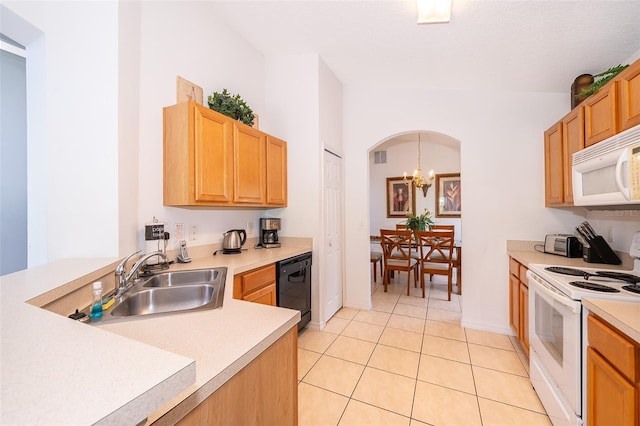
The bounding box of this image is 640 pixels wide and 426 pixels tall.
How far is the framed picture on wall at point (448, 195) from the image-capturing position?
5.43 metres

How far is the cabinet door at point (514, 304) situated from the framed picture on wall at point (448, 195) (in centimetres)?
301

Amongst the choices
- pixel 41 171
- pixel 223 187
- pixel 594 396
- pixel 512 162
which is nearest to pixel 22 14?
pixel 41 171

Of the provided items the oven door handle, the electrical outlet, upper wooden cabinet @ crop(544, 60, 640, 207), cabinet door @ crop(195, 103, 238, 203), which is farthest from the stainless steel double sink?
upper wooden cabinet @ crop(544, 60, 640, 207)

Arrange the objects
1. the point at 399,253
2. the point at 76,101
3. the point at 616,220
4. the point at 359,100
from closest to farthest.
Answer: the point at 76,101 < the point at 616,220 < the point at 359,100 < the point at 399,253

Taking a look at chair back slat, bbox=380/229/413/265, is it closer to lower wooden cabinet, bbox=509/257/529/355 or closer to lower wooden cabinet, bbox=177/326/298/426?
lower wooden cabinet, bbox=509/257/529/355

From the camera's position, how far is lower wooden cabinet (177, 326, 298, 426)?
68 cm

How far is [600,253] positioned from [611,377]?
140 centimetres

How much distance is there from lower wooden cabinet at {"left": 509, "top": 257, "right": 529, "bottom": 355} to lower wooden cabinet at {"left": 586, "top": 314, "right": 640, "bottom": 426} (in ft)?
3.28

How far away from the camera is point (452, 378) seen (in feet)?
6.54

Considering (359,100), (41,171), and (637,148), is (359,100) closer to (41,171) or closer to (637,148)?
(637,148)

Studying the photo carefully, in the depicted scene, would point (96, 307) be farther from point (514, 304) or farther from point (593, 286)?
point (514, 304)

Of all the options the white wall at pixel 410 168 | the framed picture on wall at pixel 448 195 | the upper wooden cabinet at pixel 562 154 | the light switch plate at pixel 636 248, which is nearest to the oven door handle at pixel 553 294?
the light switch plate at pixel 636 248

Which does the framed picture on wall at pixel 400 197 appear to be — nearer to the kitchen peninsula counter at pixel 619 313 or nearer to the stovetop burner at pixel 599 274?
the stovetop burner at pixel 599 274

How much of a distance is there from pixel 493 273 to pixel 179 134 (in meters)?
3.26
